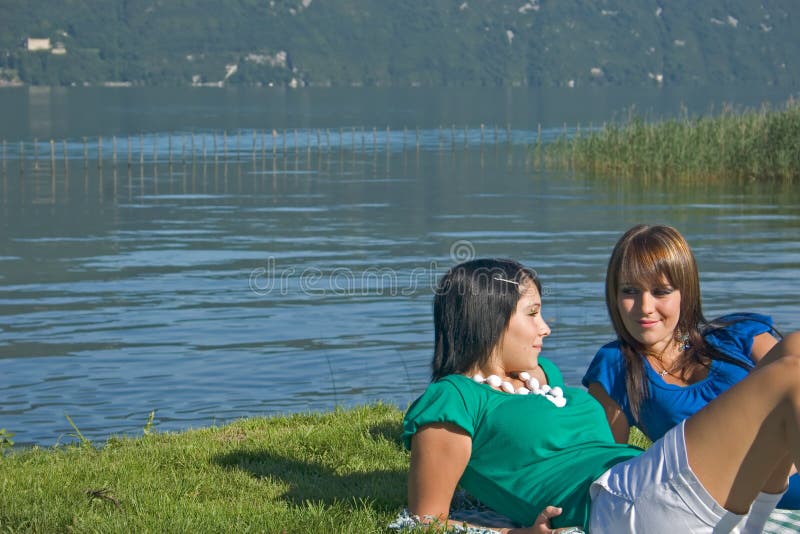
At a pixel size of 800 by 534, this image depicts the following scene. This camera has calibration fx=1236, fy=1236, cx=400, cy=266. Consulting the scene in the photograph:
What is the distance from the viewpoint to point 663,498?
4.15m

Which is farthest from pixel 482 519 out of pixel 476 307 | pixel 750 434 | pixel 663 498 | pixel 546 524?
pixel 750 434

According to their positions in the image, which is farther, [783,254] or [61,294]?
[783,254]

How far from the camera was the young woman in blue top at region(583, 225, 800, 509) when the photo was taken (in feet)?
16.5

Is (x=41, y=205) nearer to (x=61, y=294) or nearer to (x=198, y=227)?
(x=198, y=227)

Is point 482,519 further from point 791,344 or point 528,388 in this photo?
point 791,344

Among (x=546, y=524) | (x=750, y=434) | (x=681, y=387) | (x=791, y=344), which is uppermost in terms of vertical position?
(x=791, y=344)

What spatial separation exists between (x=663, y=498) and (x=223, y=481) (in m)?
2.85

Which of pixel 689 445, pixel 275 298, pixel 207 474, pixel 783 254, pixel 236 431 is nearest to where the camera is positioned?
pixel 689 445

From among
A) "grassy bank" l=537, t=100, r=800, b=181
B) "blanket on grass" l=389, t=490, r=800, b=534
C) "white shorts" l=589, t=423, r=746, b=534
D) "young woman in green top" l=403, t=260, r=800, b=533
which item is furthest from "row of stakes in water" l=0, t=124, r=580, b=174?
"white shorts" l=589, t=423, r=746, b=534

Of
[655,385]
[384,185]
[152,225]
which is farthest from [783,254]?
[384,185]

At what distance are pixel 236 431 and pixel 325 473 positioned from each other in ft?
4.90

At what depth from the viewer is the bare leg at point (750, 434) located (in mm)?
3900

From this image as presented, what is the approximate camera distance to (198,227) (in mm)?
30438

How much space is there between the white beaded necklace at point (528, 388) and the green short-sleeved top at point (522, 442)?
0.09ft
